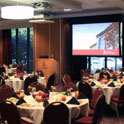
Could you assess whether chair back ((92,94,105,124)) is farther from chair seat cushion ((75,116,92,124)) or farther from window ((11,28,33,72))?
window ((11,28,33,72))

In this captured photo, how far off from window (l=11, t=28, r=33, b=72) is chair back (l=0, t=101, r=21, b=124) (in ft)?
35.5

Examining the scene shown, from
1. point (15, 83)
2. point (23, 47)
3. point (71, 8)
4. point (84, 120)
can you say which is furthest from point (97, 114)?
point (23, 47)

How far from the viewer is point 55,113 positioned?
150 inches

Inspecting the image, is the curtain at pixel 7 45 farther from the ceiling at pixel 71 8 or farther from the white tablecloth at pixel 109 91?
the white tablecloth at pixel 109 91

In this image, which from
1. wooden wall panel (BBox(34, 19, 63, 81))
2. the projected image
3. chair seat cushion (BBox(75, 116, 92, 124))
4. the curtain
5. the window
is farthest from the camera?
the curtain

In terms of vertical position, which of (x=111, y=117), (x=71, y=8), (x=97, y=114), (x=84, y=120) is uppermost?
(x=71, y=8)

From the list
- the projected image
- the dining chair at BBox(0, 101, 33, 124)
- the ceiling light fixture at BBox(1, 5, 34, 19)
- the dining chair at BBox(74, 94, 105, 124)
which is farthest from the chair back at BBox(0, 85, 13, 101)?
the projected image

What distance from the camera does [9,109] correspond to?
395 cm

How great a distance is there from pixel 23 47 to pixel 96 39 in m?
4.93

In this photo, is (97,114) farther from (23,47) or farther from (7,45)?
(7,45)

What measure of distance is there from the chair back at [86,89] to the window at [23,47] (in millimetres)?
9073

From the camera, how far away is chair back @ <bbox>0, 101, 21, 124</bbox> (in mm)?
3898

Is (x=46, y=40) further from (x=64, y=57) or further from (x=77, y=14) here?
(x=77, y=14)

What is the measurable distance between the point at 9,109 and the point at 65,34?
8854 mm
